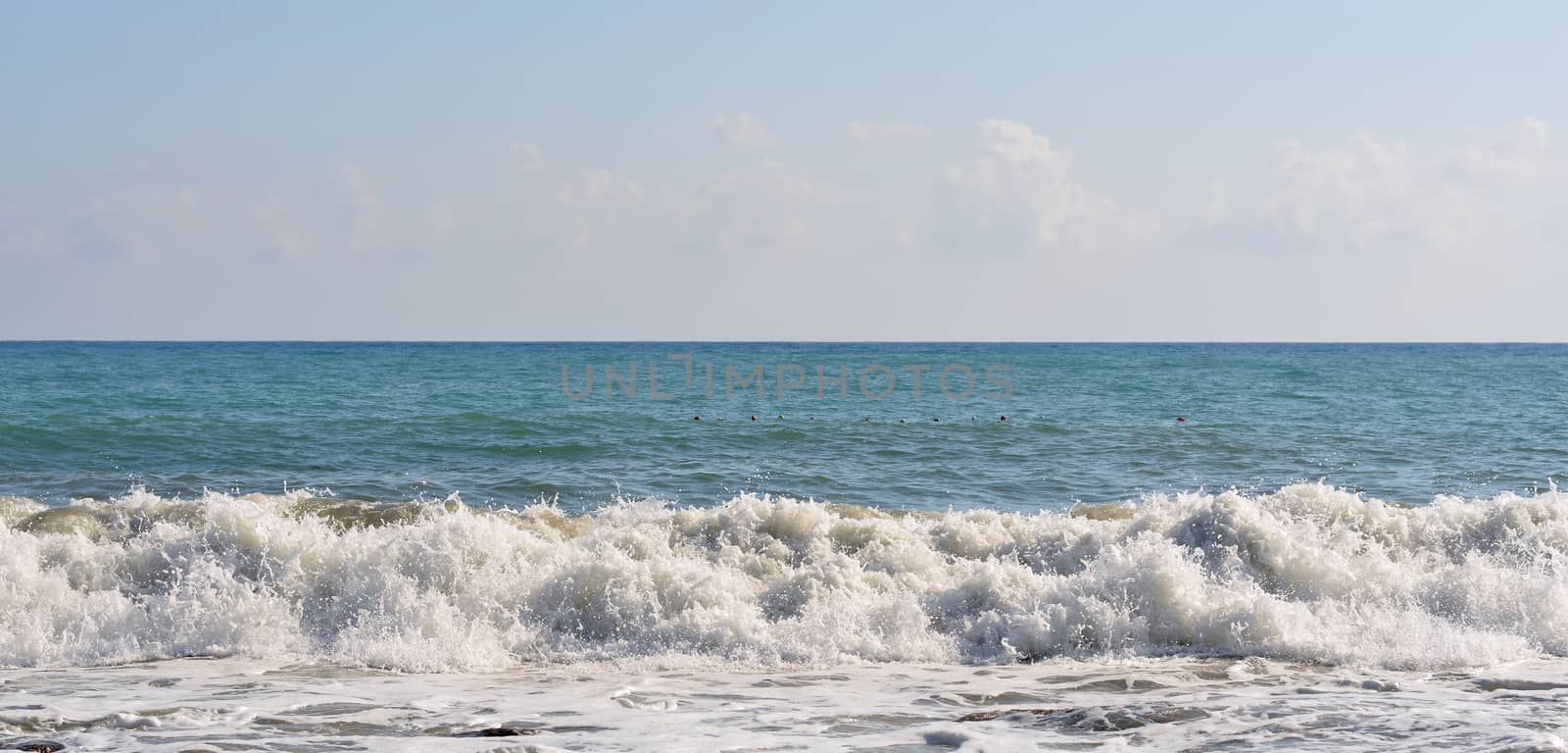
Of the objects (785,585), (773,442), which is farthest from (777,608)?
(773,442)

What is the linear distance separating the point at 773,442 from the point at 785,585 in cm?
1232

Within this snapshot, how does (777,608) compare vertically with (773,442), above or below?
below

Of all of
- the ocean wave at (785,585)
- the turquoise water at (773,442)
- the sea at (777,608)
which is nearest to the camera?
the sea at (777,608)

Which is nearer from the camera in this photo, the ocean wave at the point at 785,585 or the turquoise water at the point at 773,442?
the ocean wave at the point at 785,585

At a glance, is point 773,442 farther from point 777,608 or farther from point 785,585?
point 777,608

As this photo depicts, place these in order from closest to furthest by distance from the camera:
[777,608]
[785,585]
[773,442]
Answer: [777,608], [785,585], [773,442]

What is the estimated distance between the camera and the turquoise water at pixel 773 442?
1805cm

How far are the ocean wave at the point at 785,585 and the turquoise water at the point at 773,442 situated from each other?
386 centimetres

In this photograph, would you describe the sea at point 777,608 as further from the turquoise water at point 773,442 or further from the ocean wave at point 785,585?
the turquoise water at point 773,442

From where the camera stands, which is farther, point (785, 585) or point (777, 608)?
point (785, 585)

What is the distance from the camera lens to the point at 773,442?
2373 centimetres

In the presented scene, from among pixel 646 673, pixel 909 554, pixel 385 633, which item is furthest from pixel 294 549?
pixel 909 554

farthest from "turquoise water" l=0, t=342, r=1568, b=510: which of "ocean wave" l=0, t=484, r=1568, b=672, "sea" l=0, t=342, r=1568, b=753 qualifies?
"ocean wave" l=0, t=484, r=1568, b=672

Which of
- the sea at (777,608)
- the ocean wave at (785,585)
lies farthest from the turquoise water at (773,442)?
the ocean wave at (785,585)
